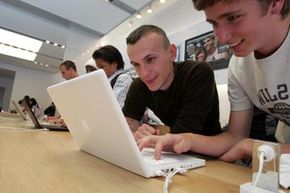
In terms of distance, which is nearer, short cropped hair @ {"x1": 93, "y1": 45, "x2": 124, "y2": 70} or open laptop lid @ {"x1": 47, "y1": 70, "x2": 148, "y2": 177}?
open laptop lid @ {"x1": 47, "y1": 70, "x2": 148, "y2": 177}

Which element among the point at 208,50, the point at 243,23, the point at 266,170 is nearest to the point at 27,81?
the point at 208,50

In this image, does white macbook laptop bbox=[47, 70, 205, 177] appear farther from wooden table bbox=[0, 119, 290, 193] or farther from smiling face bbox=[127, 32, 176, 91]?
smiling face bbox=[127, 32, 176, 91]

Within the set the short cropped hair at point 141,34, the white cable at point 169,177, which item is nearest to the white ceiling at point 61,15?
the short cropped hair at point 141,34

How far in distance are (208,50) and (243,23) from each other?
1.71 meters

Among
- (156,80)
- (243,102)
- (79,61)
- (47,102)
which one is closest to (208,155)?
(243,102)

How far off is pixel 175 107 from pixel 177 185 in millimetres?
607

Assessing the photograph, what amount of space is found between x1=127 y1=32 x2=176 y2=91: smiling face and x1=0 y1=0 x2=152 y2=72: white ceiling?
2188 millimetres

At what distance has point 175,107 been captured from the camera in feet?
3.22

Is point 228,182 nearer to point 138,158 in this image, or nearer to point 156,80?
point 138,158

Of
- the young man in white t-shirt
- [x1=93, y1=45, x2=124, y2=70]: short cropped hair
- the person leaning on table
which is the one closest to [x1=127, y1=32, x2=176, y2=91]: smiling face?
the person leaning on table

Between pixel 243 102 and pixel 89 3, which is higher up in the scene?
pixel 89 3

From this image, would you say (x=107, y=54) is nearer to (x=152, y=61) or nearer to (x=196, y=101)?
(x=152, y=61)

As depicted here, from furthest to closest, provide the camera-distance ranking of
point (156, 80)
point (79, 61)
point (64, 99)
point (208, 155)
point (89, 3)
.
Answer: point (79, 61) → point (89, 3) → point (156, 80) → point (208, 155) → point (64, 99)

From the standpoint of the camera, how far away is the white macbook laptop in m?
0.38
